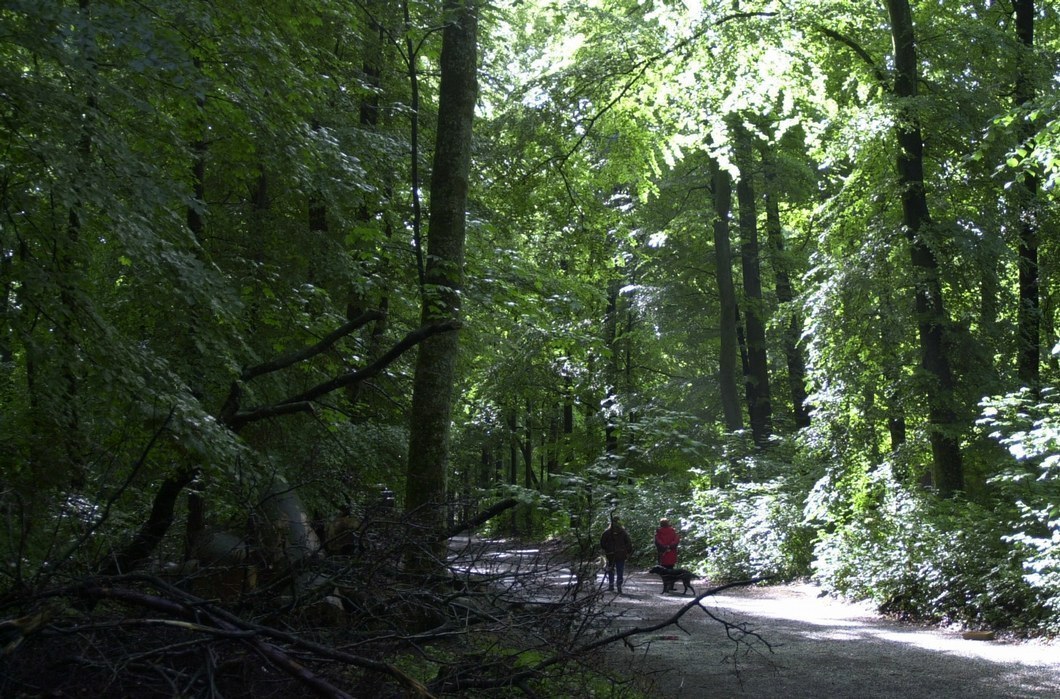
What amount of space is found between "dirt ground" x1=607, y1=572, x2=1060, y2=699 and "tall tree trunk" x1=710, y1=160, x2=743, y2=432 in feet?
36.9

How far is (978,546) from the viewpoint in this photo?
40.8ft

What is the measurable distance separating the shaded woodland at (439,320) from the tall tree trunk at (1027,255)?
70 millimetres

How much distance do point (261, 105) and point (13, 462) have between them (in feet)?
12.8

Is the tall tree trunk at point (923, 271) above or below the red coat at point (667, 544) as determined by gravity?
above

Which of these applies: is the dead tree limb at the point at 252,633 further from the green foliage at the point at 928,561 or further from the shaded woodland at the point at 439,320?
the green foliage at the point at 928,561

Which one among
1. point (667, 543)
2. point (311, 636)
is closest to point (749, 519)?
point (667, 543)

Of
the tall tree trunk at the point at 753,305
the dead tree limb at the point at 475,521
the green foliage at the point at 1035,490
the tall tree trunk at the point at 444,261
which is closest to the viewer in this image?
the dead tree limb at the point at 475,521

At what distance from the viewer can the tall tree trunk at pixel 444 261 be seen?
29.2 ft

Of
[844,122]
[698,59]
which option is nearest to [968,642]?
[844,122]

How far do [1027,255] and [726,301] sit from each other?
921 cm

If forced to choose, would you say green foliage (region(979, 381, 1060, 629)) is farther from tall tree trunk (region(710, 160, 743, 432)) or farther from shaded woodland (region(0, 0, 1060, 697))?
tall tree trunk (region(710, 160, 743, 432))

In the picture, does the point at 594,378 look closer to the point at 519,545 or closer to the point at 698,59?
the point at 698,59

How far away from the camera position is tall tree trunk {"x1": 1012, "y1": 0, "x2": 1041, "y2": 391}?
15.6 meters

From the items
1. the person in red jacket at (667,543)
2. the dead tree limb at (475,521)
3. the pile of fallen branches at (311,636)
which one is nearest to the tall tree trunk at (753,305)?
the person in red jacket at (667,543)
